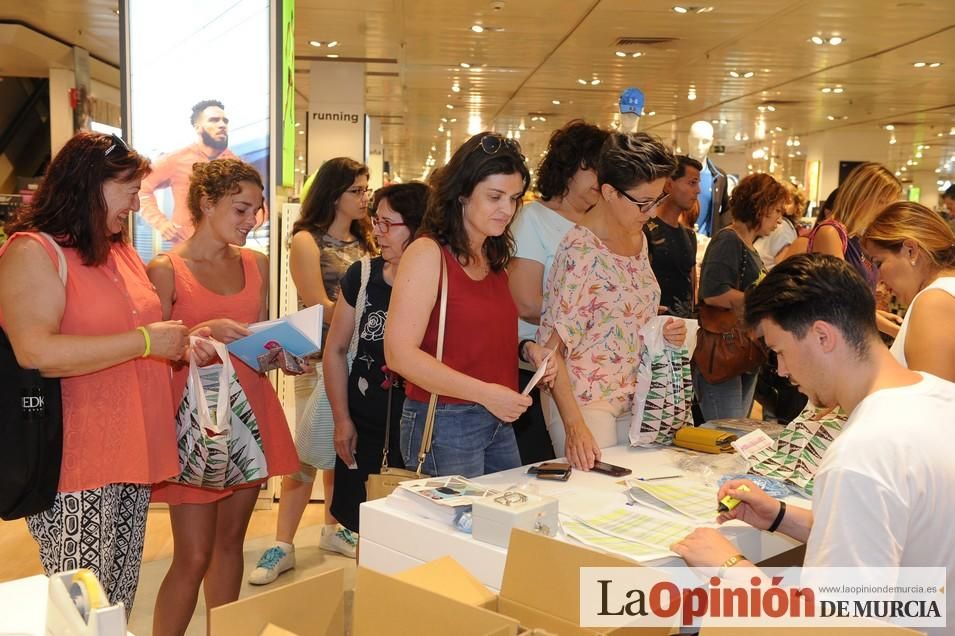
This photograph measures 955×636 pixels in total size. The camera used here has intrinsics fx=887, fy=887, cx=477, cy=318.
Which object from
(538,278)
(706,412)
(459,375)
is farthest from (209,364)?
(706,412)

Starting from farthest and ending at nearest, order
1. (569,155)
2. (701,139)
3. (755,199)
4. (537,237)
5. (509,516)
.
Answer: (701,139) < (755,199) < (569,155) < (537,237) < (509,516)

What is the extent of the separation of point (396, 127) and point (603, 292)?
64.1 feet

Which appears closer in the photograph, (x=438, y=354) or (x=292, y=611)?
(x=292, y=611)

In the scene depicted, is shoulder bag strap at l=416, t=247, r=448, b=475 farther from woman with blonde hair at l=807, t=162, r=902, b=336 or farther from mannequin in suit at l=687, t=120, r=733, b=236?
mannequin in suit at l=687, t=120, r=733, b=236

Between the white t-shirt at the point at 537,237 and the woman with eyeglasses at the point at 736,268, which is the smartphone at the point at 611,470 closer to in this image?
the white t-shirt at the point at 537,237

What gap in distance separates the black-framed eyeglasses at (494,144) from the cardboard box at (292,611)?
1.29m

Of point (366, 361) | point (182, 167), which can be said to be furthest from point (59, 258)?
point (182, 167)

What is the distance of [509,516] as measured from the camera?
5.65 ft

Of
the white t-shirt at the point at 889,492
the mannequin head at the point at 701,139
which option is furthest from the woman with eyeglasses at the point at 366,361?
the mannequin head at the point at 701,139

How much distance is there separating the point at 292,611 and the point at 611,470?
128 centimetres

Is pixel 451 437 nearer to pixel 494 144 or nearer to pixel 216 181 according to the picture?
pixel 494 144

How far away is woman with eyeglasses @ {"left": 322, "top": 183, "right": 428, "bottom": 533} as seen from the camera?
2.98m

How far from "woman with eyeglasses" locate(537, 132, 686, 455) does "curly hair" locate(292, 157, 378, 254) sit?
1.63 m

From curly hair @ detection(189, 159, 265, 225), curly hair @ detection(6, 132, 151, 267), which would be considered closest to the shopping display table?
curly hair @ detection(6, 132, 151, 267)
